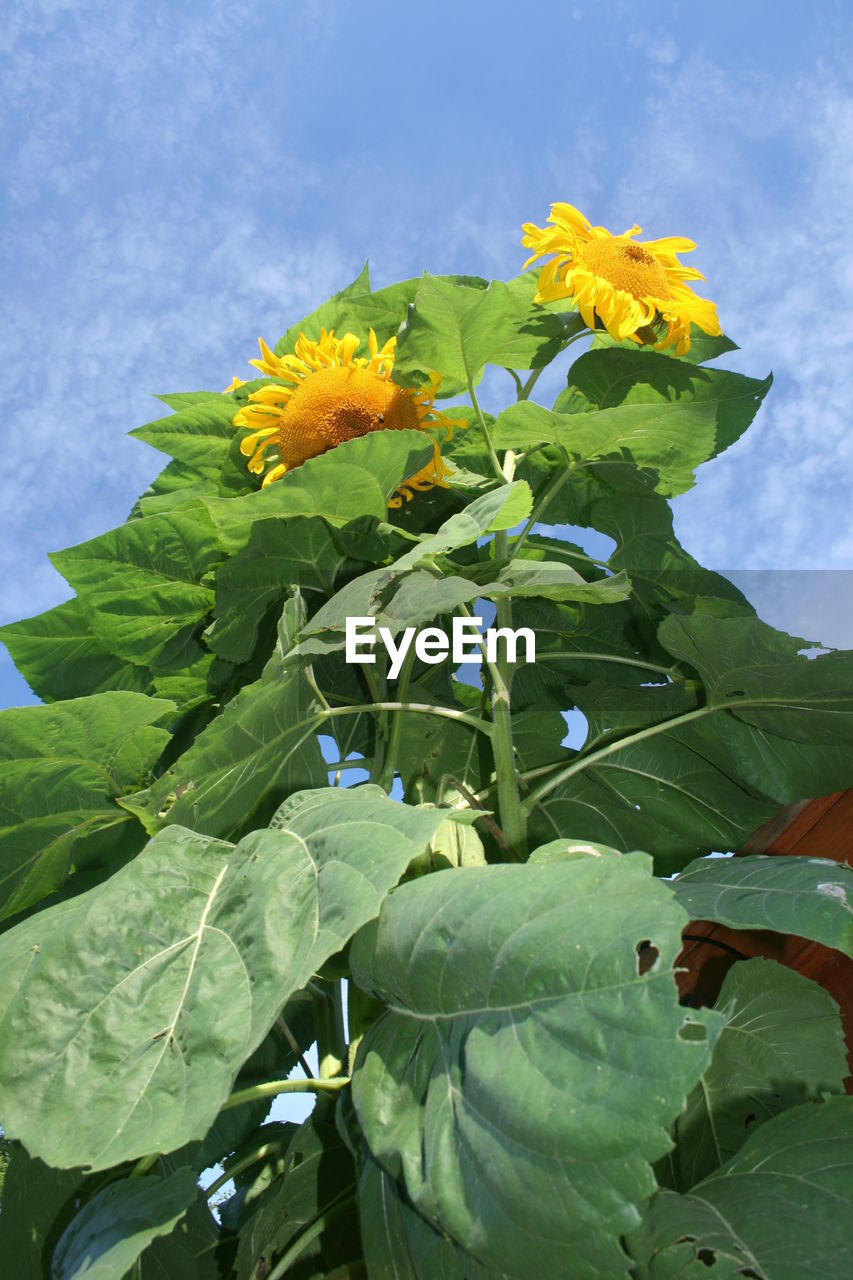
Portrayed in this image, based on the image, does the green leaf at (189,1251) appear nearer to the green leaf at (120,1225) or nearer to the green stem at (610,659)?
the green leaf at (120,1225)

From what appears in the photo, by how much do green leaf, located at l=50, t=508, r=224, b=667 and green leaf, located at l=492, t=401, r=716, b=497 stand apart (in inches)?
12.8

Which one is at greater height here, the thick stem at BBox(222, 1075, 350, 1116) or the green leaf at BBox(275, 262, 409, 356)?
the green leaf at BBox(275, 262, 409, 356)

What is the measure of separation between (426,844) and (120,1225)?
275mm

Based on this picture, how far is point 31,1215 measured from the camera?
2.41 ft

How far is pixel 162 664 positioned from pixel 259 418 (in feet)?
0.87

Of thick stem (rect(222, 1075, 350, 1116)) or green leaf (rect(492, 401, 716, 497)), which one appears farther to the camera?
green leaf (rect(492, 401, 716, 497))

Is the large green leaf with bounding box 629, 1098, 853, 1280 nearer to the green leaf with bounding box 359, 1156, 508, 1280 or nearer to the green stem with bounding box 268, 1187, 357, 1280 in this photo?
the green leaf with bounding box 359, 1156, 508, 1280

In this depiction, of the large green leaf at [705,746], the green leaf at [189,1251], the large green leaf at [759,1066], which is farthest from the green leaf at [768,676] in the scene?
the green leaf at [189,1251]

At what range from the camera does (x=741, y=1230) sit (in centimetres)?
55

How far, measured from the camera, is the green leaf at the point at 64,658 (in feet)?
3.43

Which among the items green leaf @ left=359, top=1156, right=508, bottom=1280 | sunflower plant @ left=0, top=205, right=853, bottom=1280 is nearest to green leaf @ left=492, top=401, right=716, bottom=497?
sunflower plant @ left=0, top=205, right=853, bottom=1280

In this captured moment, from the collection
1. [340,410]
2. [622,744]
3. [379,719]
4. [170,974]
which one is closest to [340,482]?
[340,410]

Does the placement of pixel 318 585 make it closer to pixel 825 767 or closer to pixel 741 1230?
pixel 825 767

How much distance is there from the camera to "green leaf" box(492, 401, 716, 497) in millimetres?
825
